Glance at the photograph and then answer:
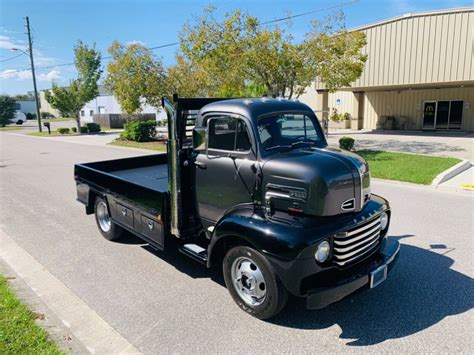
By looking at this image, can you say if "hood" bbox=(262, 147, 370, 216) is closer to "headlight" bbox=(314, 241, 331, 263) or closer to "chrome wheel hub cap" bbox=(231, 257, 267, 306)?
"headlight" bbox=(314, 241, 331, 263)

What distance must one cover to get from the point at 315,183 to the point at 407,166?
9.55 meters

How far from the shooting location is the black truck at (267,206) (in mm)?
3383

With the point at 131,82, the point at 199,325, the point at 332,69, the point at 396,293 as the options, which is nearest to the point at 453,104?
the point at 332,69

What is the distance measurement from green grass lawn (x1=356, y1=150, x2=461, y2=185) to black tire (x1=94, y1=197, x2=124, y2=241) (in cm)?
748

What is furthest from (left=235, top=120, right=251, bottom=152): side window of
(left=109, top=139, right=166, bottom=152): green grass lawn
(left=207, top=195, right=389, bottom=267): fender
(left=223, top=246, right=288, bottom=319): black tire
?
(left=109, top=139, right=166, bottom=152): green grass lawn

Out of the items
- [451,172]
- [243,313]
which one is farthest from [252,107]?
[451,172]

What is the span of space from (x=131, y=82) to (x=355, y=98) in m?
17.5

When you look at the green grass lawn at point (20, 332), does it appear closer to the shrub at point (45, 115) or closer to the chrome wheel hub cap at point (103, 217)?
the chrome wheel hub cap at point (103, 217)

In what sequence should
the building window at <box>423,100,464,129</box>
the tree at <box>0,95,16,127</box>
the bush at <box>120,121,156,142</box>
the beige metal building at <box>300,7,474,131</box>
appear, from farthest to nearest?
the tree at <box>0,95,16,127</box> < the building window at <box>423,100,464,129</box> < the bush at <box>120,121,156,142</box> < the beige metal building at <box>300,7,474,131</box>

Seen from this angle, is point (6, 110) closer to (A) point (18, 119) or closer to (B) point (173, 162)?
(A) point (18, 119)

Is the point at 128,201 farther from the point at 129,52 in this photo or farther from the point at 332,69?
the point at 129,52

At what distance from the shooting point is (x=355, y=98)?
2972 cm

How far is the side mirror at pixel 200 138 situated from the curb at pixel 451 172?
7415 mm

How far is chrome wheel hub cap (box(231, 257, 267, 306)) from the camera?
3654 mm
